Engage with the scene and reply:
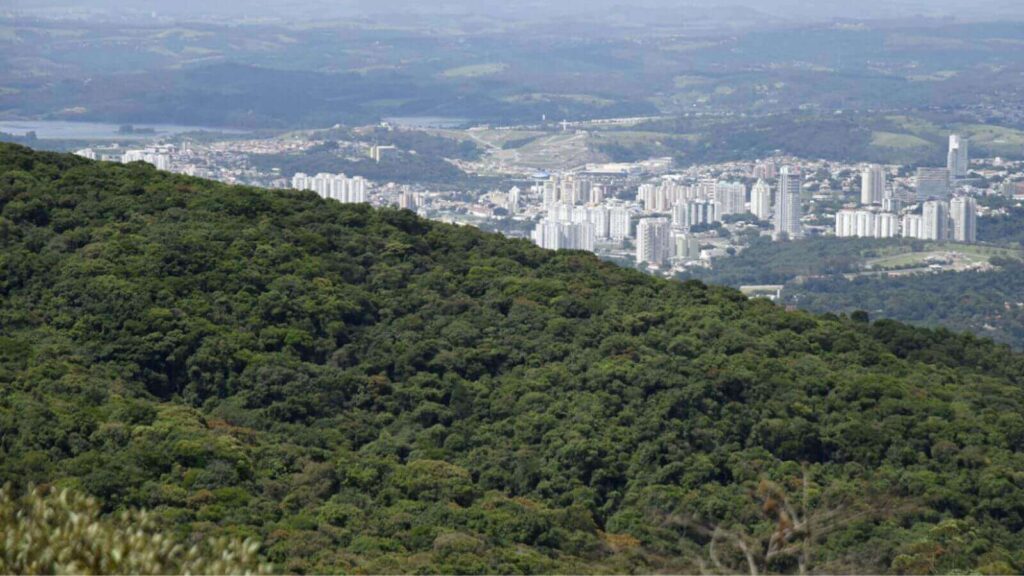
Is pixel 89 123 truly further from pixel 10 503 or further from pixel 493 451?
pixel 10 503

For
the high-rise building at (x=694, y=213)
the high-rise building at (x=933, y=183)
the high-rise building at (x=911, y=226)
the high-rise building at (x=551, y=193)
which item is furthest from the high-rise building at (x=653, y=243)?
the high-rise building at (x=933, y=183)

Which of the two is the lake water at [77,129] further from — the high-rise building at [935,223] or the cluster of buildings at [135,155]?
the high-rise building at [935,223]

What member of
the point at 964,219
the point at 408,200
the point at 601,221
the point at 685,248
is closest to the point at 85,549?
the point at 685,248

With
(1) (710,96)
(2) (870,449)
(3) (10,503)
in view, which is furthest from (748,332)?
(1) (710,96)

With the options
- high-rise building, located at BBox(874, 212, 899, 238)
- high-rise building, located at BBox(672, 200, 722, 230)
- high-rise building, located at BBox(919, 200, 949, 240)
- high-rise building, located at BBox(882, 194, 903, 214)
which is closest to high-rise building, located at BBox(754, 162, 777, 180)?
high-rise building, located at BBox(882, 194, 903, 214)

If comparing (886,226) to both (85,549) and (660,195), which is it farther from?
(85,549)

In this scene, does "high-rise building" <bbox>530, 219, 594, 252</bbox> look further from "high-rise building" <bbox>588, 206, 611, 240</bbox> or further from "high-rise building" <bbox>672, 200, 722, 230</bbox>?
"high-rise building" <bbox>672, 200, 722, 230</bbox>
